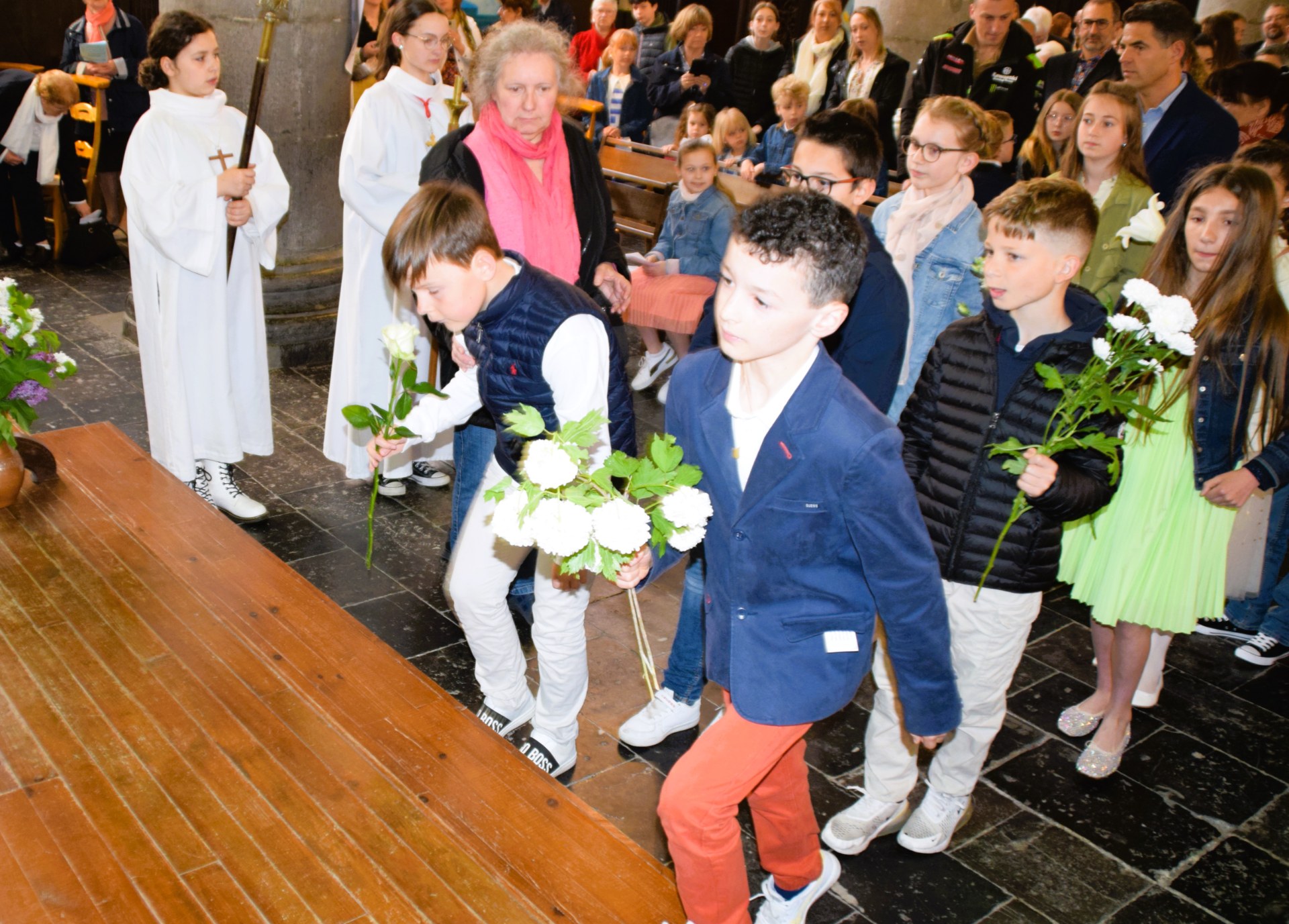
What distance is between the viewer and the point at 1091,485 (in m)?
2.91

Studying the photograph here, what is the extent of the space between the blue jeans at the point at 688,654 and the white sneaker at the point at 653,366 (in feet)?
10.4

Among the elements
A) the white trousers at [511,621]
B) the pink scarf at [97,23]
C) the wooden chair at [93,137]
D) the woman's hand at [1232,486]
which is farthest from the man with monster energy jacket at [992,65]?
the pink scarf at [97,23]

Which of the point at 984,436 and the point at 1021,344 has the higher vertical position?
the point at 1021,344

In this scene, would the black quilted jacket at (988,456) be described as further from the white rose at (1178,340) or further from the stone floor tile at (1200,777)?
the stone floor tile at (1200,777)

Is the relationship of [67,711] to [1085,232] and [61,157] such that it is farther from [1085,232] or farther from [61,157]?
[61,157]

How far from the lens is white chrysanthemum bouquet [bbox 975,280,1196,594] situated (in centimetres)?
284

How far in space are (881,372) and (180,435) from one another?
9.65ft

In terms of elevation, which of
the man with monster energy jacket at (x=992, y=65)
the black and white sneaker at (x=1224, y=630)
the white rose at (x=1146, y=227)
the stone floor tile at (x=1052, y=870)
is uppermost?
the man with monster energy jacket at (x=992, y=65)

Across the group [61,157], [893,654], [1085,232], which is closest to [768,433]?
[893,654]

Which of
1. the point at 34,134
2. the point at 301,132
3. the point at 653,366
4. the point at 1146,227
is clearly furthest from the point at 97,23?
the point at 1146,227

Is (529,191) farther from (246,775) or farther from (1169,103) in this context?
(1169,103)

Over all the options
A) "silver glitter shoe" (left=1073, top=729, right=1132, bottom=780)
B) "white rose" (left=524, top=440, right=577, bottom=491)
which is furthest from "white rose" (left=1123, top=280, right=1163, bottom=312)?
"white rose" (left=524, top=440, right=577, bottom=491)

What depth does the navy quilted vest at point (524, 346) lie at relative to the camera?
9.70 ft

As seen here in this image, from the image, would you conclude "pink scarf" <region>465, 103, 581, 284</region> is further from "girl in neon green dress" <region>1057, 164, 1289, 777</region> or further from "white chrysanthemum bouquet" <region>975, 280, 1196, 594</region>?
"girl in neon green dress" <region>1057, 164, 1289, 777</region>
